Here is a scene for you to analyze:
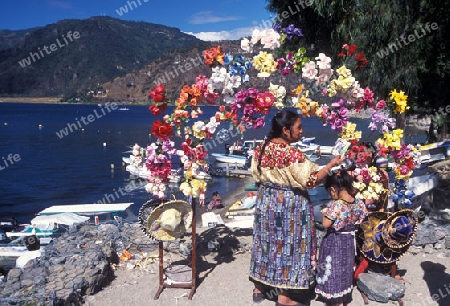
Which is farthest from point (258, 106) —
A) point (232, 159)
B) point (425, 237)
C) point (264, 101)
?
point (232, 159)

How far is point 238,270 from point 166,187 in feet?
6.08

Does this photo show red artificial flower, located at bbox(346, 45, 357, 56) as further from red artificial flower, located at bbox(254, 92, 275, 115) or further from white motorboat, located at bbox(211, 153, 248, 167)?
white motorboat, located at bbox(211, 153, 248, 167)

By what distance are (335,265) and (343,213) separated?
0.69 m

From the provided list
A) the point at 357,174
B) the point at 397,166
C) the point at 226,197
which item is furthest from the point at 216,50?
the point at 226,197

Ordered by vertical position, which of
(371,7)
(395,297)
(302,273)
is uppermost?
(371,7)

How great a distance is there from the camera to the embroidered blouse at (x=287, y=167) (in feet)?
14.4

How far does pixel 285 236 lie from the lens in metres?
4.75

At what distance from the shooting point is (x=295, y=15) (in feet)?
35.3

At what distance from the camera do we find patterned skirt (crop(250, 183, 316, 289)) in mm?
4664

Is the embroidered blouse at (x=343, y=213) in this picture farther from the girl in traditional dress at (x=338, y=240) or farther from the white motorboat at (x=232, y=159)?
the white motorboat at (x=232, y=159)

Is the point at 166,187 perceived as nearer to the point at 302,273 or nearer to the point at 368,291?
the point at 302,273

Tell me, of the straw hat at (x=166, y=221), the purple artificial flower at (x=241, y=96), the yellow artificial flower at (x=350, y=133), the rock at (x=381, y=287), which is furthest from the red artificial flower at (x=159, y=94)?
the rock at (x=381, y=287)

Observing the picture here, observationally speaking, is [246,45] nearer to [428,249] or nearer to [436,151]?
[428,249]

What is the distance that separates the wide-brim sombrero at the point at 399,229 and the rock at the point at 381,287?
0.52 m
